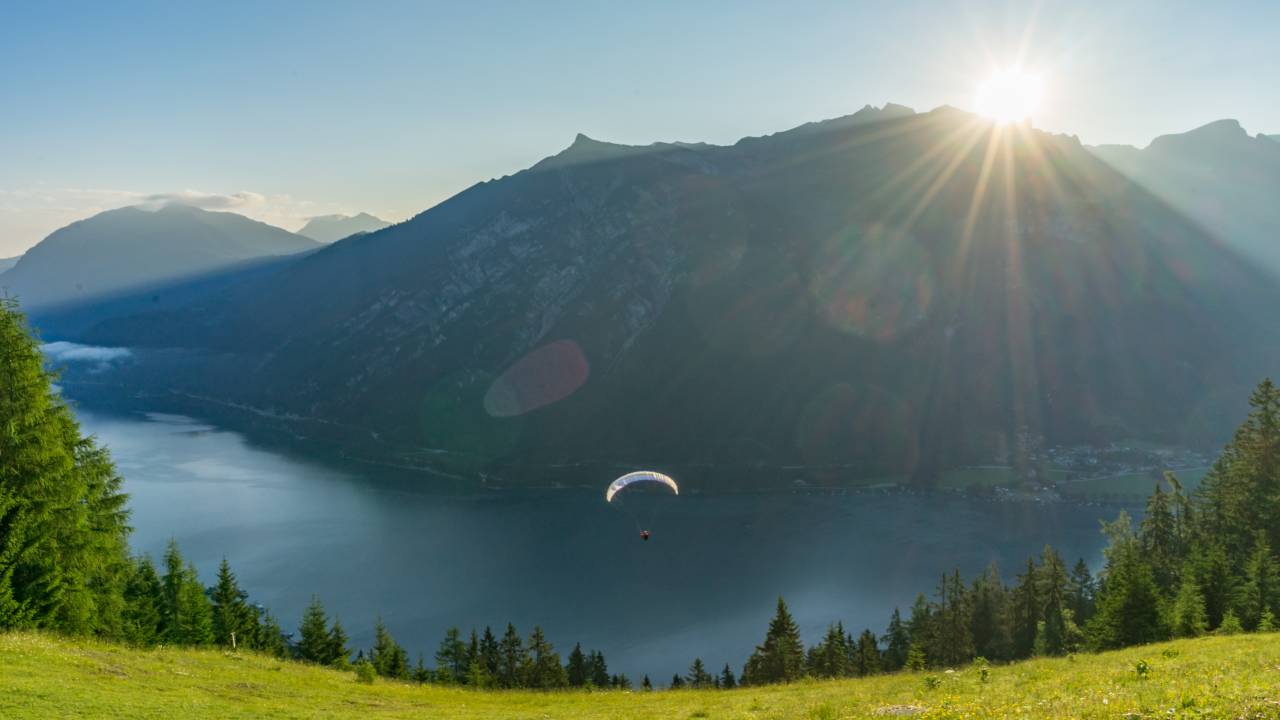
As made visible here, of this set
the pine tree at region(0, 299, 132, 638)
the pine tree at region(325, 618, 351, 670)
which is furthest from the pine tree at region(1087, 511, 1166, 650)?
the pine tree at region(325, 618, 351, 670)

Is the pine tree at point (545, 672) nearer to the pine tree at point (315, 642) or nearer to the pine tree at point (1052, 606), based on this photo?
the pine tree at point (315, 642)

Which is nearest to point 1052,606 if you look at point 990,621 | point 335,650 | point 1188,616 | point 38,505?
point 990,621

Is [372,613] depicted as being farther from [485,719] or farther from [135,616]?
[485,719]

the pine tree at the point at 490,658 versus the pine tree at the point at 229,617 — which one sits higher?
the pine tree at the point at 229,617

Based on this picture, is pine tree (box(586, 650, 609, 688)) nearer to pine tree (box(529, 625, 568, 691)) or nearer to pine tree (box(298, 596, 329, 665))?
pine tree (box(529, 625, 568, 691))

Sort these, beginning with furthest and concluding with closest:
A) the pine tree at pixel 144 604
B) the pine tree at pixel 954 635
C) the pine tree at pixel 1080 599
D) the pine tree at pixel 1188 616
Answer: the pine tree at pixel 1080 599
the pine tree at pixel 954 635
the pine tree at pixel 144 604
the pine tree at pixel 1188 616

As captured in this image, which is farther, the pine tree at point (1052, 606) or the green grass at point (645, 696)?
the pine tree at point (1052, 606)

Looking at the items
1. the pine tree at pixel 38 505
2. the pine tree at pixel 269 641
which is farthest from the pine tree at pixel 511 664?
the pine tree at pixel 38 505
